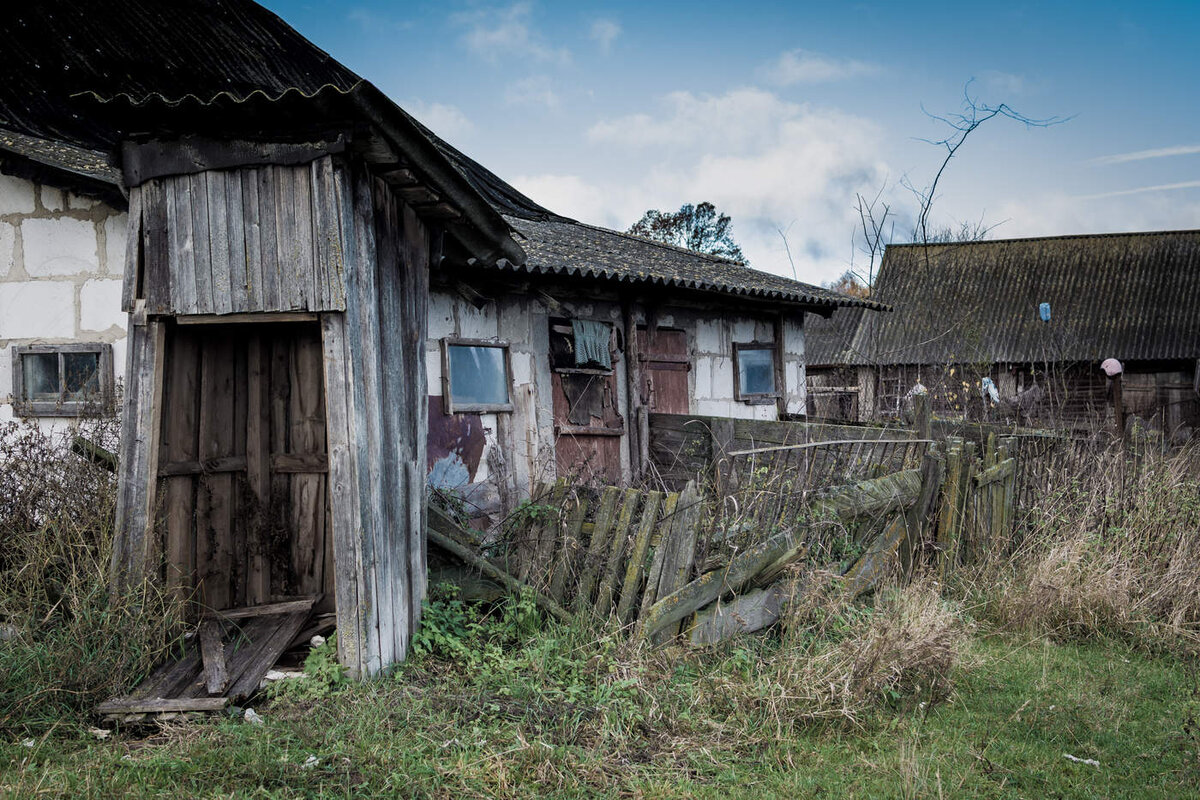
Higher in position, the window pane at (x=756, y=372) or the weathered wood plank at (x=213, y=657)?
the window pane at (x=756, y=372)

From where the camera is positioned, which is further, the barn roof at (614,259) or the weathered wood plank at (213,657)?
the barn roof at (614,259)

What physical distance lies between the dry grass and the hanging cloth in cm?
455

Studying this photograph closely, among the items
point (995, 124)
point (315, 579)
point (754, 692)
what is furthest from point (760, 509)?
point (995, 124)

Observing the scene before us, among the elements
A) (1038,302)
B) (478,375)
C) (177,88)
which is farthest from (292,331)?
(1038,302)

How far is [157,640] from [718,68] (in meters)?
13.7

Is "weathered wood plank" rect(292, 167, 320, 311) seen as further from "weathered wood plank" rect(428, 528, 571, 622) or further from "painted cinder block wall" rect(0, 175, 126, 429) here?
"painted cinder block wall" rect(0, 175, 126, 429)

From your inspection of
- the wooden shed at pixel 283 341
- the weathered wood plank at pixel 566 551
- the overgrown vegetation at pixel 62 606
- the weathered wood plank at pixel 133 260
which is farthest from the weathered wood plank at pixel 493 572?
the weathered wood plank at pixel 133 260

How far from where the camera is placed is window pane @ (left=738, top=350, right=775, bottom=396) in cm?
1131

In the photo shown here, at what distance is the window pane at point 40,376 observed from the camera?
736 centimetres

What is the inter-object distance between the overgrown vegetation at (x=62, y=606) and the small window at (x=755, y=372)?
25.8 ft

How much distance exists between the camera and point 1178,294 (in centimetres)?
2200

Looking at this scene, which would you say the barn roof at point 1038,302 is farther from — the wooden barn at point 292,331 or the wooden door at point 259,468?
the wooden door at point 259,468

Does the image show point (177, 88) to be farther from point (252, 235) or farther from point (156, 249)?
point (252, 235)

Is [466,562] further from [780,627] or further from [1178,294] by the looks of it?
[1178,294]
